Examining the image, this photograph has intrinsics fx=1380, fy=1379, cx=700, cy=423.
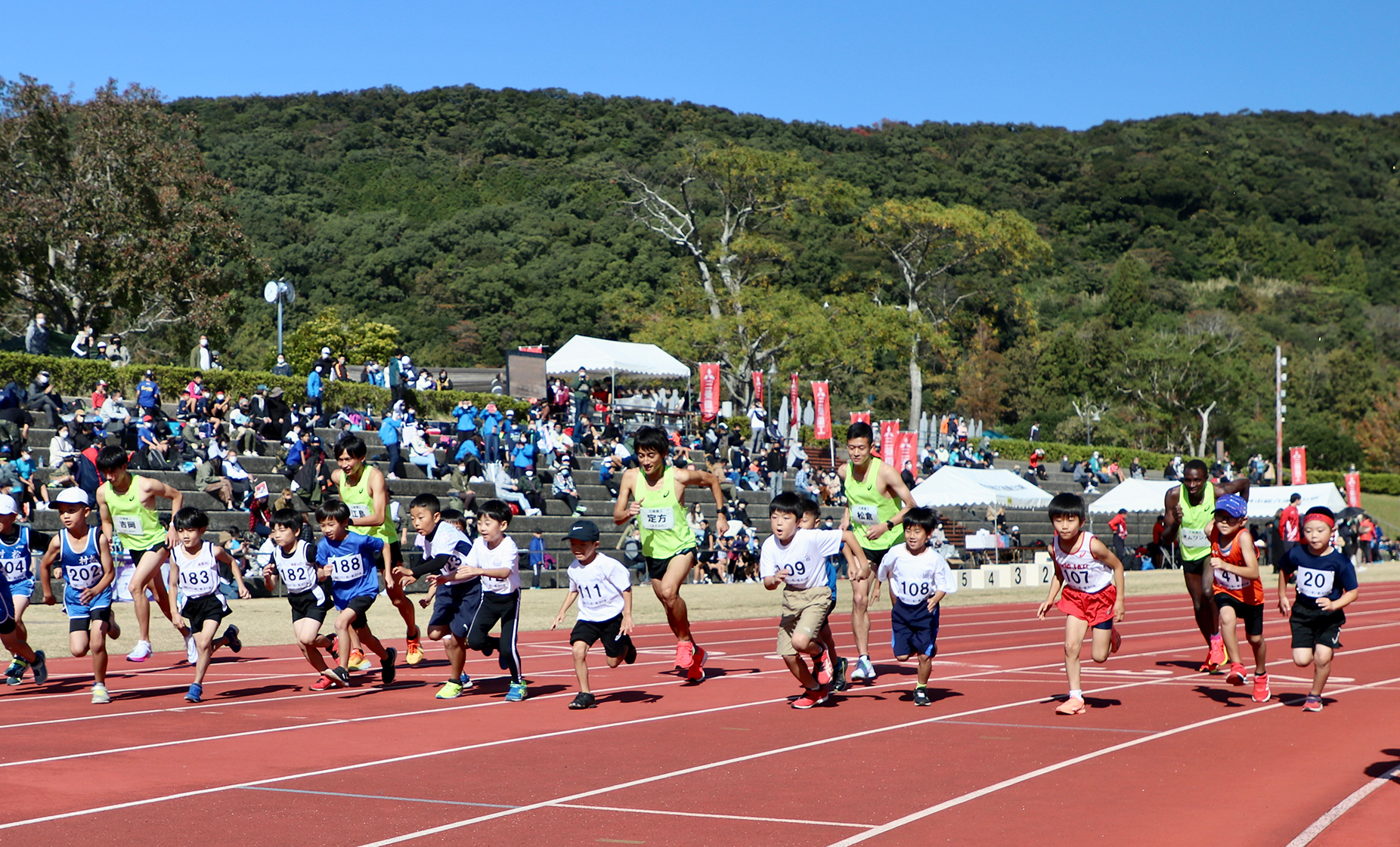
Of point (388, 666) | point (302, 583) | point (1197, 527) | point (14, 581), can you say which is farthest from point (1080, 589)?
point (14, 581)

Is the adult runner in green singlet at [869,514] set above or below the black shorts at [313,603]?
above

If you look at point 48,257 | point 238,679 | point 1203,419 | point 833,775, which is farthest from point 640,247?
point 833,775

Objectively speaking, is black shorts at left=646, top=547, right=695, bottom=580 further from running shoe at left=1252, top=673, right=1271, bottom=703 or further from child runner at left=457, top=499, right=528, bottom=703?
running shoe at left=1252, top=673, right=1271, bottom=703

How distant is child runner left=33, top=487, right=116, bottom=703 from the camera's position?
10.7 m

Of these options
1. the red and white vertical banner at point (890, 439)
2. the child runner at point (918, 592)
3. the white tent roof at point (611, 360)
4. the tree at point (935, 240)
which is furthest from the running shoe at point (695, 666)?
the tree at point (935, 240)

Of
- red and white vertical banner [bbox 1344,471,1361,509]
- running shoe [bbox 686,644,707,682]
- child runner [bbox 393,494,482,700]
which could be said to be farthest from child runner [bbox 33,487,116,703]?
red and white vertical banner [bbox 1344,471,1361,509]

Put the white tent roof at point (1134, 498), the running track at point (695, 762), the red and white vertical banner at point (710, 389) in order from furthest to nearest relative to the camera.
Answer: the red and white vertical banner at point (710, 389) < the white tent roof at point (1134, 498) < the running track at point (695, 762)

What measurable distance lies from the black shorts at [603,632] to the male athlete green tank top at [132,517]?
3.88m

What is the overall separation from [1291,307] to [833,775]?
91617 millimetres

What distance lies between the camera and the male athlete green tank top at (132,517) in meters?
11.4

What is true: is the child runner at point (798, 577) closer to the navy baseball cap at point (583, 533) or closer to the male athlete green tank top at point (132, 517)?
the navy baseball cap at point (583, 533)

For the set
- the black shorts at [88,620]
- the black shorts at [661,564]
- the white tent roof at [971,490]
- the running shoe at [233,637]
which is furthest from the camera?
the white tent roof at [971,490]

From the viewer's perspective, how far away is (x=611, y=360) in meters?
39.9

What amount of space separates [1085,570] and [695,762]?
3503mm
